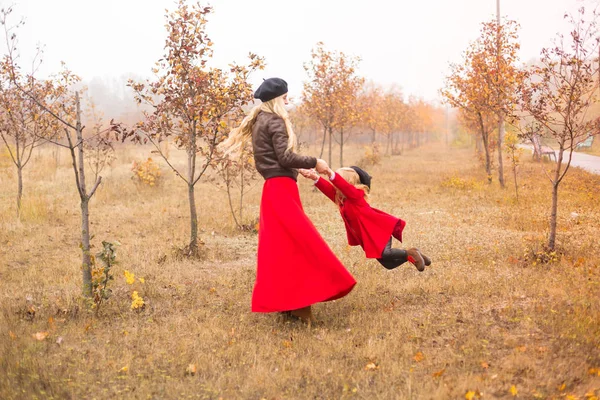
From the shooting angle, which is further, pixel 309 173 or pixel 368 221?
pixel 368 221

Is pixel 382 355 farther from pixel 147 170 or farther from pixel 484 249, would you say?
pixel 147 170

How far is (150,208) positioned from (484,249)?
8.44 meters

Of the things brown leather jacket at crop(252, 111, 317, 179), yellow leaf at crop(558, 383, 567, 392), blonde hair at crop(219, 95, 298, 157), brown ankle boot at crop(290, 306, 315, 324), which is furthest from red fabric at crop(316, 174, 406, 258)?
yellow leaf at crop(558, 383, 567, 392)

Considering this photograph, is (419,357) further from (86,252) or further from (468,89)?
(468,89)

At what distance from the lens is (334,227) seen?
407 inches

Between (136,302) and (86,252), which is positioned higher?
(86,252)

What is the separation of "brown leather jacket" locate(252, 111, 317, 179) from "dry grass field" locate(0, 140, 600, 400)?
5.04ft

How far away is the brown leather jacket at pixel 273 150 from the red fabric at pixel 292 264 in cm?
11

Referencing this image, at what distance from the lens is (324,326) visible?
16.0 feet

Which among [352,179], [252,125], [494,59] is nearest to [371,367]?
[352,179]

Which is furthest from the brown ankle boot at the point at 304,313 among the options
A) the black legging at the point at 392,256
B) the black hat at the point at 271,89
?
the black hat at the point at 271,89

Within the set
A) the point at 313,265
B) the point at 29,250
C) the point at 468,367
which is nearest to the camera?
the point at 468,367

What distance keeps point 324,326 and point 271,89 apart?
2.33 meters

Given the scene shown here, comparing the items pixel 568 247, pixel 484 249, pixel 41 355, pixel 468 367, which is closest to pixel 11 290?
pixel 41 355
